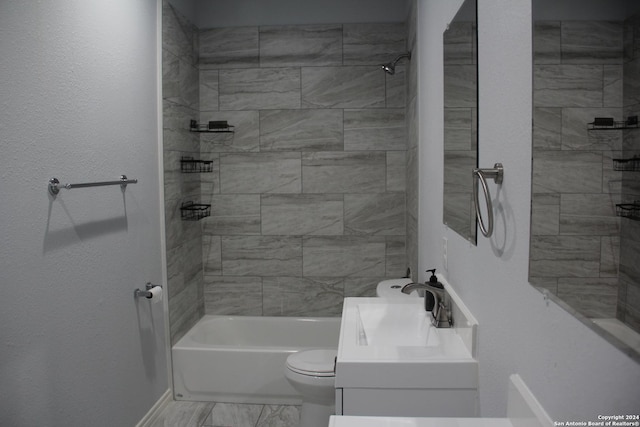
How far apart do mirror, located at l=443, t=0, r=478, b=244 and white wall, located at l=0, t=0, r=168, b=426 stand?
157cm

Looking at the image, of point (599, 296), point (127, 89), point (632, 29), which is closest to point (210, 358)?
point (127, 89)

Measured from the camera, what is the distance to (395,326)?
2043 millimetres

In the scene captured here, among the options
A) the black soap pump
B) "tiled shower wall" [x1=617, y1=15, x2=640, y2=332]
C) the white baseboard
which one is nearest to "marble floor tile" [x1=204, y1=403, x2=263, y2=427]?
the white baseboard

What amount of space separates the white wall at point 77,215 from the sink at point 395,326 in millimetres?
1220

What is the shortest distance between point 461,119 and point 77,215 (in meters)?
1.63

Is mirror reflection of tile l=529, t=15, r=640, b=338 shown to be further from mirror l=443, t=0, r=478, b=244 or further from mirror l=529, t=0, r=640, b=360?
mirror l=443, t=0, r=478, b=244

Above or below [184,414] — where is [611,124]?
above

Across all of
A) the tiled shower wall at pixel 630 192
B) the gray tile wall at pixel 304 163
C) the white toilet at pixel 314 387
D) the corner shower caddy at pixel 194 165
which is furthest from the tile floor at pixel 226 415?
the tiled shower wall at pixel 630 192

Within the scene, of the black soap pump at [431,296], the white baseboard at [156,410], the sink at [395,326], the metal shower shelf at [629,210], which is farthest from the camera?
the white baseboard at [156,410]

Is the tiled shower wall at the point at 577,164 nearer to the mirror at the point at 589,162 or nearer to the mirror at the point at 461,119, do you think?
the mirror at the point at 589,162

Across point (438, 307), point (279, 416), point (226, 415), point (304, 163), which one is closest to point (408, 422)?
point (438, 307)

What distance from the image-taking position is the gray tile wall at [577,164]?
736 mm

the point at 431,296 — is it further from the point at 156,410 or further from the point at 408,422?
the point at 156,410

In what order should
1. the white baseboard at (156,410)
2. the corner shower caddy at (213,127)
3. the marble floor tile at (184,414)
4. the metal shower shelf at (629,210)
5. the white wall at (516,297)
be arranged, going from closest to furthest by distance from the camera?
the metal shower shelf at (629,210) → the white wall at (516,297) → the white baseboard at (156,410) → the marble floor tile at (184,414) → the corner shower caddy at (213,127)
